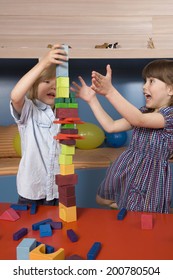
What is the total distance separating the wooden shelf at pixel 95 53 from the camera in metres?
1.56

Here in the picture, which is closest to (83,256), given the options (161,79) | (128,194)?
(128,194)

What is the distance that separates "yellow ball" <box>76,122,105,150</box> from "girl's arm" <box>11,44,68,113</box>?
2.67 feet

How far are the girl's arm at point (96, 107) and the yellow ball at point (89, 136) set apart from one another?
2.19ft

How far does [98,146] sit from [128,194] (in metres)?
0.91

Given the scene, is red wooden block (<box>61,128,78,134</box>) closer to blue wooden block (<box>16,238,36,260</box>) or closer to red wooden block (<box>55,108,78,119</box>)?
red wooden block (<box>55,108,78,119</box>)

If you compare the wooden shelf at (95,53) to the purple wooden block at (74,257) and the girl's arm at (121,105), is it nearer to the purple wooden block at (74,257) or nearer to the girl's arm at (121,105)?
the girl's arm at (121,105)

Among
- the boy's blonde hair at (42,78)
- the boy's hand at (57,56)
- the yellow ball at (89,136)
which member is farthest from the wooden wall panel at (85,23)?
the boy's hand at (57,56)

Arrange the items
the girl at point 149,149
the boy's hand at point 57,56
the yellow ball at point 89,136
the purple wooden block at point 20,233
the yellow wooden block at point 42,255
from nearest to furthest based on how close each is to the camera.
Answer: the yellow wooden block at point 42,255 → the purple wooden block at point 20,233 → the boy's hand at point 57,56 → the girl at point 149,149 → the yellow ball at point 89,136

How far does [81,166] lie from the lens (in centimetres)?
150

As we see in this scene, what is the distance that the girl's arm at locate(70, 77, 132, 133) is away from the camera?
92cm

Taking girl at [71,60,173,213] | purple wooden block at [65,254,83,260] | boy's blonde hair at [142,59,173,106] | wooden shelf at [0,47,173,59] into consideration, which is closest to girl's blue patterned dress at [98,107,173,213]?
girl at [71,60,173,213]

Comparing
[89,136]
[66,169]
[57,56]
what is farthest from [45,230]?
[89,136]

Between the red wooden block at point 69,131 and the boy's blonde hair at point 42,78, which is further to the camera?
the boy's blonde hair at point 42,78

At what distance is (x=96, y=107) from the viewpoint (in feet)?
3.10
